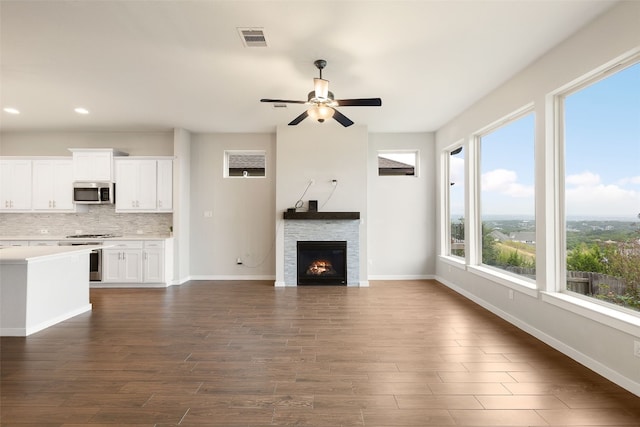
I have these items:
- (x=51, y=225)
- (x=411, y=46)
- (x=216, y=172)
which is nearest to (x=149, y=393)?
(x=411, y=46)

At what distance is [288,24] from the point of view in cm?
285

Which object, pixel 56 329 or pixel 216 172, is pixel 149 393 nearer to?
pixel 56 329

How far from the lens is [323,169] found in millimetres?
6121

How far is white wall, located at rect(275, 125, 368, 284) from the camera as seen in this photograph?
6102mm

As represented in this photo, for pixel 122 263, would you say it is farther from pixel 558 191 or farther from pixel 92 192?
pixel 558 191

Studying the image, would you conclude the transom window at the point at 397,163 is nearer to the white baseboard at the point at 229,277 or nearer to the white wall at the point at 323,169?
the white wall at the point at 323,169

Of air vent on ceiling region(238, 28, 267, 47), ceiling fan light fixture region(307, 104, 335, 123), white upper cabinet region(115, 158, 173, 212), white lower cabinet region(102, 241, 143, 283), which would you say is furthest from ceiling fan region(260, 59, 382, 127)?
white lower cabinet region(102, 241, 143, 283)

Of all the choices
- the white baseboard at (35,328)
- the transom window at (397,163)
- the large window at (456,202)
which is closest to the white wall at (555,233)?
the large window at (456,202)

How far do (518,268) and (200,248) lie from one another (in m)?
5.49

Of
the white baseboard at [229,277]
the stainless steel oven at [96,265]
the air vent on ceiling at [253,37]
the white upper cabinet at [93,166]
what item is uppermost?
the air vent on ceiling at [253,37]

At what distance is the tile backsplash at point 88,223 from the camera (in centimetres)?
643

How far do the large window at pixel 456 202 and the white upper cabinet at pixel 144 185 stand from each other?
527 centimetres

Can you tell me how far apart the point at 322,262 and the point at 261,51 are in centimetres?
389

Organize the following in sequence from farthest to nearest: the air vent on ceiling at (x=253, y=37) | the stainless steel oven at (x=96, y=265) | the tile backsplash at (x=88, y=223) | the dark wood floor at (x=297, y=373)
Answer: the tile backsplash at (x=88, y=223) → the stainless steel oven at (x=96, y=265) → the air vent on ceiling at (x=253, y=37) → the dark wood floor at (x=297, y=373)
